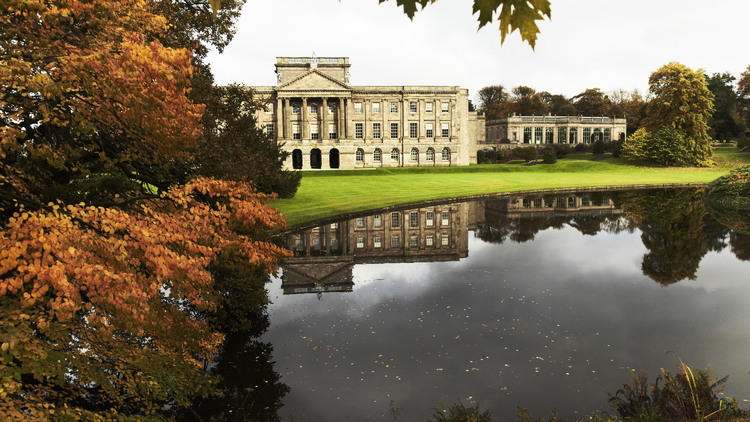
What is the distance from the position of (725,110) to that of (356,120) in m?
61.1

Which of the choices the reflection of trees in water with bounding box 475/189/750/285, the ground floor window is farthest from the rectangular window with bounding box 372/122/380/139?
the reflection of trees in water with bounding box 475/189/750/285

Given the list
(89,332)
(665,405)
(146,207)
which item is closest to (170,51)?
(146,207)

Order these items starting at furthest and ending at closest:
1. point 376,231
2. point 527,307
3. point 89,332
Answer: point 376,231 → point 527,307 → point 89,332

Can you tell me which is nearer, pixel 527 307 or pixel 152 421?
pixel 152 421

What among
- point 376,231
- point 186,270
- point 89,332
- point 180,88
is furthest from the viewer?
point 376,231

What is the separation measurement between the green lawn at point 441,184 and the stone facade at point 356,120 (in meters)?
15.3

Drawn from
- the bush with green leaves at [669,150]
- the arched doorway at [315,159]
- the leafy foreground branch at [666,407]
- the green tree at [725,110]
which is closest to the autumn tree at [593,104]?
the green tree at [725,110]

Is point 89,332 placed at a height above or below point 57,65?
below

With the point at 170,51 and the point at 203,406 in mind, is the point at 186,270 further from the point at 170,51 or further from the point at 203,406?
the point at 170,51

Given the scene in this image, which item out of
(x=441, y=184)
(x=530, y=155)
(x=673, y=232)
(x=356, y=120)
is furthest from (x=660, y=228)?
(x=356, y=120)

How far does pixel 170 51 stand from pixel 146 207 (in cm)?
235

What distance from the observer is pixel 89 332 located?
5852 millimetres

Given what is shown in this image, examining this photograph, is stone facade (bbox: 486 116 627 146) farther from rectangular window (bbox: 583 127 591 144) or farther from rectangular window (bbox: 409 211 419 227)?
rectangular window (bbox: 409 211 419 227)

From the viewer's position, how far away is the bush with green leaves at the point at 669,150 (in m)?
56.8
